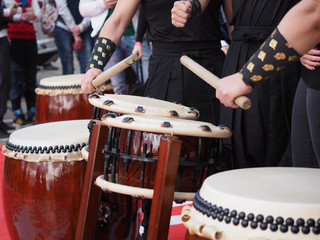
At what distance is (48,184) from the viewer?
2.41 metres

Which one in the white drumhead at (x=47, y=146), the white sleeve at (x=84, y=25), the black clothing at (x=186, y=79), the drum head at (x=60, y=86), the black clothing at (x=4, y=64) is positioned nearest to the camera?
the white drumhead at (x=47, y=146)

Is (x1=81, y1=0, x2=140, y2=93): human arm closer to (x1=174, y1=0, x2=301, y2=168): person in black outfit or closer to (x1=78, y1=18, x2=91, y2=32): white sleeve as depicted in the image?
(x1=174, y1=0, x2=301, y2=168): person in black outfit

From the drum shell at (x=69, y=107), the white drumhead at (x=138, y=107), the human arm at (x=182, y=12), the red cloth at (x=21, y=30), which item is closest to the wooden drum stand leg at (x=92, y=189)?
the white drumhead at (x=138, y=107)

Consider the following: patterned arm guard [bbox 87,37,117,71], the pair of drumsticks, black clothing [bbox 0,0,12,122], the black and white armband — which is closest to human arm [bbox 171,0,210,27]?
the black and white armband

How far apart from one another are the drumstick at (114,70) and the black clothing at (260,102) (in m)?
0.45

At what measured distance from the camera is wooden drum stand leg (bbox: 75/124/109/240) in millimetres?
2027

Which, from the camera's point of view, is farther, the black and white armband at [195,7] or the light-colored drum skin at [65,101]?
the light-colored drum skin at [65,101]

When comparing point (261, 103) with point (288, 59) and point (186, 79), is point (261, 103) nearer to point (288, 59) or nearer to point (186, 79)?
point (186, 79)

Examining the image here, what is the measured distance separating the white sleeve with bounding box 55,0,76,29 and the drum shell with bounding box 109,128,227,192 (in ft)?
14.5

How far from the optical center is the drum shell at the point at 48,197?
7.91 ft

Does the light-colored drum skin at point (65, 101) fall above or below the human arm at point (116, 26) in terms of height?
below

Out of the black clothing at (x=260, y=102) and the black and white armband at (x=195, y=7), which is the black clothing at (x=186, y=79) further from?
the black and white armband at (x=195, y=7)

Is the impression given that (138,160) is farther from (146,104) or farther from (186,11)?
(186,11)

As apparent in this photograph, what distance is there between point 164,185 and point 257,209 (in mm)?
425
